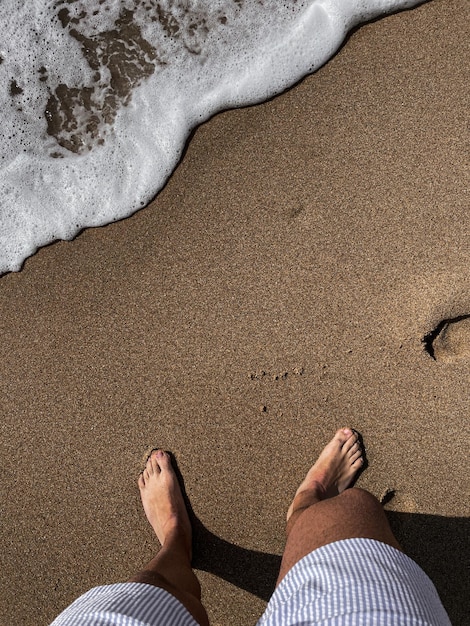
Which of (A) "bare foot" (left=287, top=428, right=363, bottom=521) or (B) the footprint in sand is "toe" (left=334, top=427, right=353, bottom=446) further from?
(B) the footprint in sand

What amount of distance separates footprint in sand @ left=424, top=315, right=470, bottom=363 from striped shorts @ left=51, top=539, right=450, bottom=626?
27.4 inches

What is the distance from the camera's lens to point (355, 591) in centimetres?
114

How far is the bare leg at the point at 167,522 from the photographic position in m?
1.58

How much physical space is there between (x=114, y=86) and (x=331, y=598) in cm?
188

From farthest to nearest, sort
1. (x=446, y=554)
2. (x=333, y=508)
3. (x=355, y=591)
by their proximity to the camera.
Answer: (x=446, y=554) → (x=333, y=508) → (x=355, y=591)

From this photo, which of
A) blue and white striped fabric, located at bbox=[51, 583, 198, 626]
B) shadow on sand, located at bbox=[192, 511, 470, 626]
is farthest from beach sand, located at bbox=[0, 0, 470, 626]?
blue and white striped fabric, located at bbox=[51, 583, 198, 626]

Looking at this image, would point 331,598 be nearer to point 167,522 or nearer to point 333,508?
point 333,508

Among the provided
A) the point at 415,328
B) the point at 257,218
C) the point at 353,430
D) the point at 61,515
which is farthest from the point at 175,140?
the point at 61,515

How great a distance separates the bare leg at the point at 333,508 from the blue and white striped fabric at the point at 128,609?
334 mm

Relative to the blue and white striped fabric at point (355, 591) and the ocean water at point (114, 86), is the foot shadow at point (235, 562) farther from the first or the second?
the ocean water at point (114, 86)

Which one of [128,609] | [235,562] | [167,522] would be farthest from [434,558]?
[128,609]

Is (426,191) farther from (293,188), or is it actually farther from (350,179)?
(293,188)

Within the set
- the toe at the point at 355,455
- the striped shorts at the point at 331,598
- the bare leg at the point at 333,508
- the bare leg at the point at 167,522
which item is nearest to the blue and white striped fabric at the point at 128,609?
the striped shorts at the point at 331,598

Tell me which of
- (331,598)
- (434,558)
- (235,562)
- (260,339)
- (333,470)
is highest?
(260,339)
